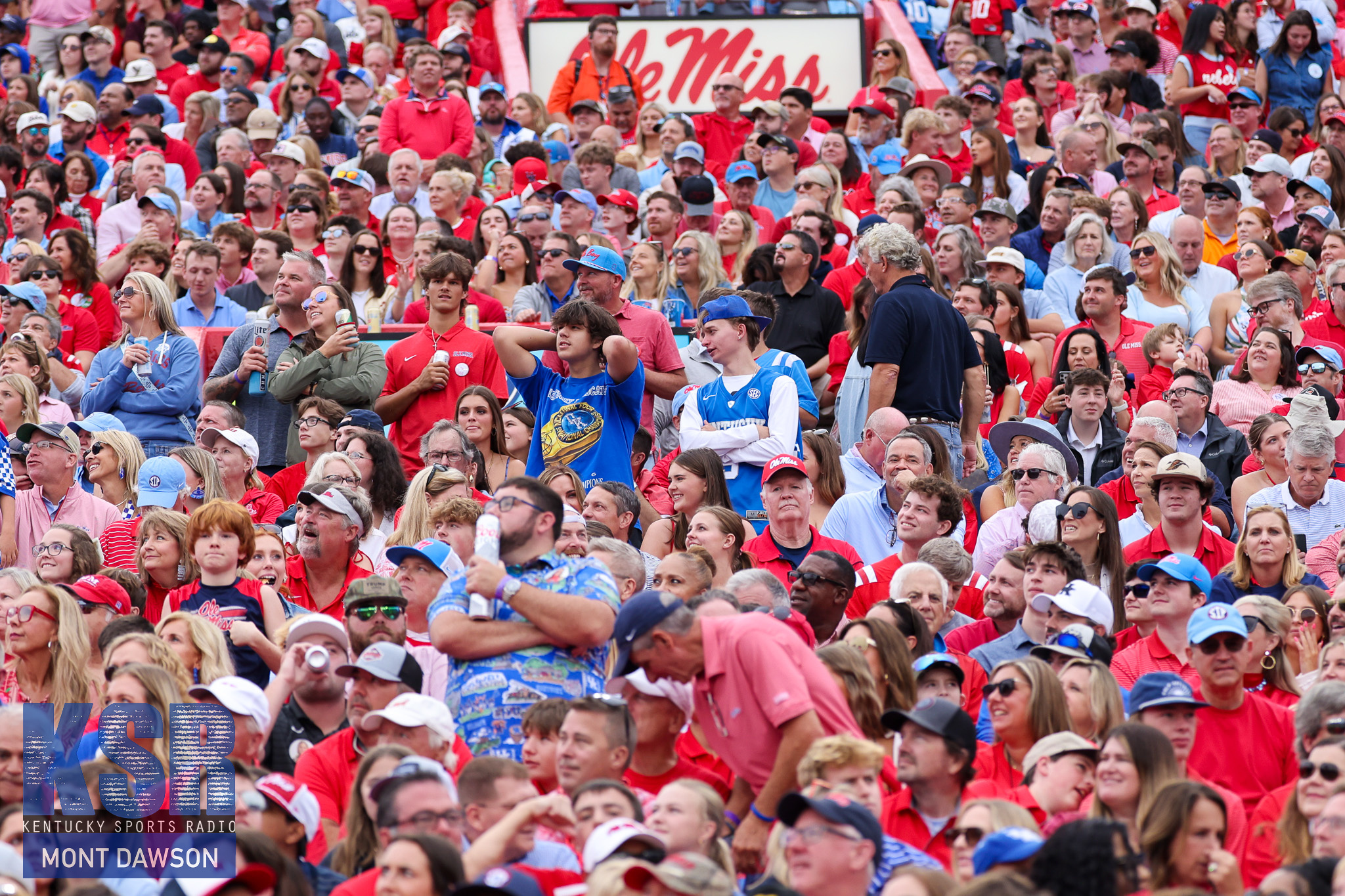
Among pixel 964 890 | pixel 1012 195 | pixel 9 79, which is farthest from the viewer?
pixel 9 79

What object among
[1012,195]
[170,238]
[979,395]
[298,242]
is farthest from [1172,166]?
[170,238]

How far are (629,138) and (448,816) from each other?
1265 centimetres

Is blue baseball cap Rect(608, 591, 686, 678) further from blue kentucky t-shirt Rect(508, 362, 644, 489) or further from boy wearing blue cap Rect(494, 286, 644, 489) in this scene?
blue kentucky t-shirt Rect(508, 362, 644, 489)

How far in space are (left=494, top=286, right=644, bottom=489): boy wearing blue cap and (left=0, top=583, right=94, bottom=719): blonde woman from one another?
281 centimetres

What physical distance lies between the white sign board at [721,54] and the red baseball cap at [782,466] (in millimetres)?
10306

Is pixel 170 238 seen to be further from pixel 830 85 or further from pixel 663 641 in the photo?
pixel 663 641

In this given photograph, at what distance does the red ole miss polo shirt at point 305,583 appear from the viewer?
8.62 m

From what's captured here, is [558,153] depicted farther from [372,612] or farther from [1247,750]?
[1247,750]

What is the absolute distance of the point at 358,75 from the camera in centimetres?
1748

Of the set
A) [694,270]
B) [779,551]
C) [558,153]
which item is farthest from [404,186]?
[779,551]

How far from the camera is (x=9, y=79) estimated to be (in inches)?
725

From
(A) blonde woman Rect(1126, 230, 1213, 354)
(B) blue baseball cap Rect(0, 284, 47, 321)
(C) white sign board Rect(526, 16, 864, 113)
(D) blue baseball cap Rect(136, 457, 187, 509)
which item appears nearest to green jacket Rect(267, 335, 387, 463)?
(D) blue baseball cap Rect(136, 457, 187, 509)

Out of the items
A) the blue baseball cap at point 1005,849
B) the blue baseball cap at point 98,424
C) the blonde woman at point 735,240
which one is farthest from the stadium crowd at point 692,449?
the blonde woman at point 735,240

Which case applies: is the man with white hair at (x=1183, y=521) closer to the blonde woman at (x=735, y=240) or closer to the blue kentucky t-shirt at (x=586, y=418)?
the blue kentucky t-shirt at (x=586, y=418)
